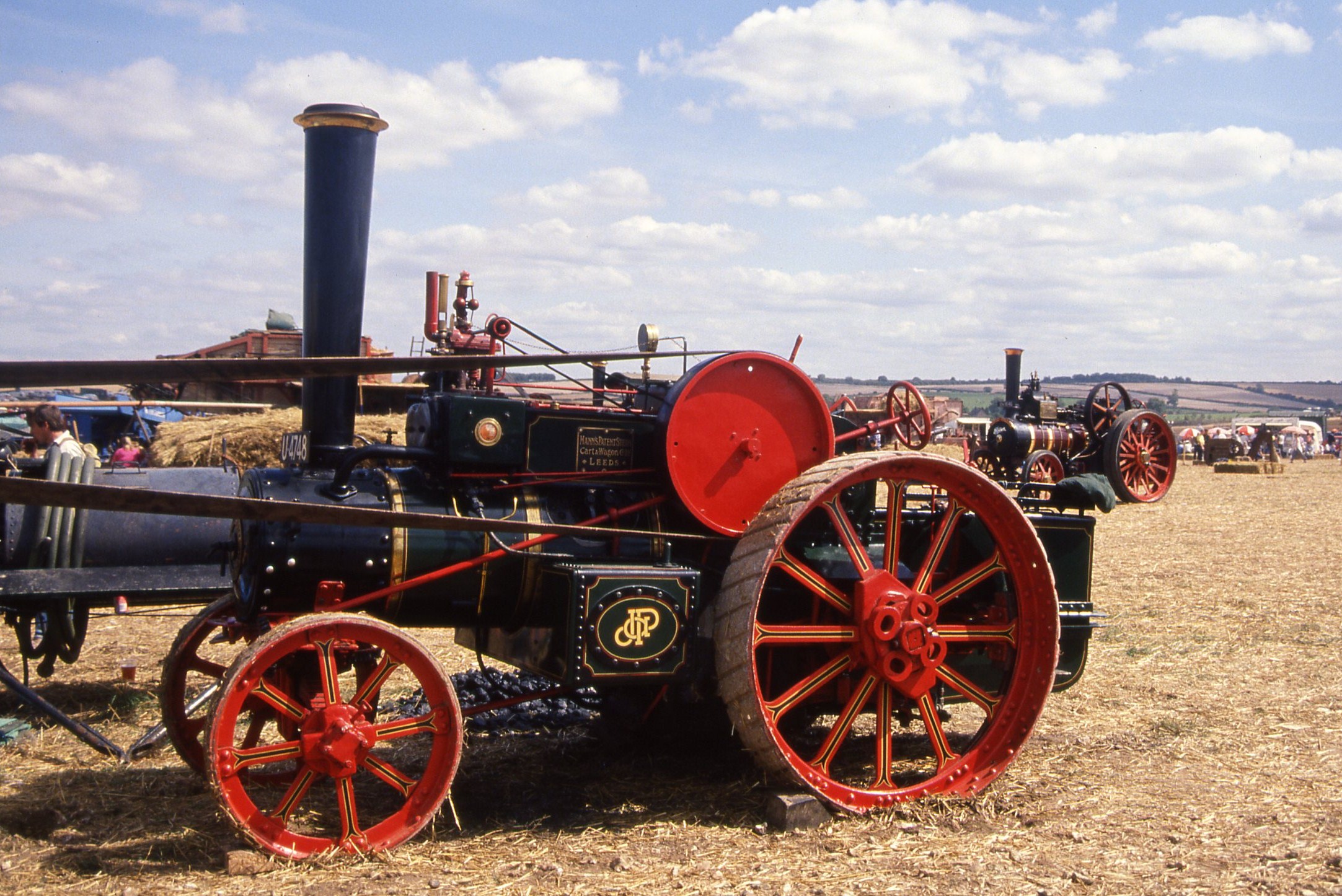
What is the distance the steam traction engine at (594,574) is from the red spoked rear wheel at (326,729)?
0.03 ft

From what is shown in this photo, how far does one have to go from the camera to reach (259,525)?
13.0ft

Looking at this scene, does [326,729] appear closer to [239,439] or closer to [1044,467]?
[239,439]

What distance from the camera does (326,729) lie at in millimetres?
3709

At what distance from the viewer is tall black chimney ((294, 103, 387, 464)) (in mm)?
4480

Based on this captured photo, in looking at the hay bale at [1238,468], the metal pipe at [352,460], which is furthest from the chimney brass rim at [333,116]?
the hay bale at [1238,468]

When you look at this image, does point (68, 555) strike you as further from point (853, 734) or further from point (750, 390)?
point (853, 734)

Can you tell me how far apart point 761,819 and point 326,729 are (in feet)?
5.17

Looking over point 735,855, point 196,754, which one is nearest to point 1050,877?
point 735,855

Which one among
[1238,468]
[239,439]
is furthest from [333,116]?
[1238,468]

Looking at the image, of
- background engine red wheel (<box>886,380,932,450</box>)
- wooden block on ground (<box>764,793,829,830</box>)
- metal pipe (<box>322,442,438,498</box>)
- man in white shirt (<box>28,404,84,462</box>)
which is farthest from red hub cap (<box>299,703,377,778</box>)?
man in white shirt (<box>28,404,84,462</box>)

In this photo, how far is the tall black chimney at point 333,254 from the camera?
4.48 metres

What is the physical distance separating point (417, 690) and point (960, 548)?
9.03 ft

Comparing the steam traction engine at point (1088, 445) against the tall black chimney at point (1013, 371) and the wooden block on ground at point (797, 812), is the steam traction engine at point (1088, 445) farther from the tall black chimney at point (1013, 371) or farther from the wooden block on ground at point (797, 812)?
the wooden block on ground at point (797, 812)

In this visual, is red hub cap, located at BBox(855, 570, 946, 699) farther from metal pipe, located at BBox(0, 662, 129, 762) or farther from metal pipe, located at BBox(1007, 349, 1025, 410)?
metal pipe, located at BBox(1007, 349, 1025, 410)
